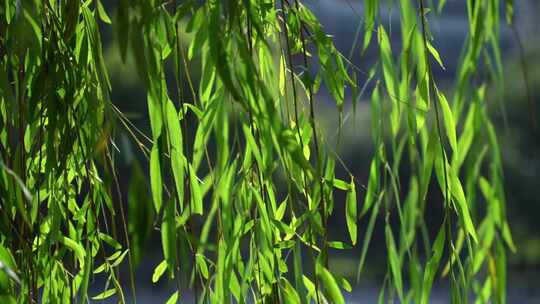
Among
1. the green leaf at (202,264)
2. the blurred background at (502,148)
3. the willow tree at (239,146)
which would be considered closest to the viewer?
the willow tree at (239,146)

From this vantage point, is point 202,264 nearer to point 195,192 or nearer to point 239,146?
point 195,192

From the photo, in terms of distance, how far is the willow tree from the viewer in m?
0.69

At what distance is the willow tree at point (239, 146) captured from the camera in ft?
2.27

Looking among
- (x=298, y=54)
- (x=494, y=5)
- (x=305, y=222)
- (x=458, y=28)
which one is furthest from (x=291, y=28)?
(x=458, y=28)

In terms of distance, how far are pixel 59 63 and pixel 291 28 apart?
0.23 metres

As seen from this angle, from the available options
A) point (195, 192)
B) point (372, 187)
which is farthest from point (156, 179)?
point (372, 187)

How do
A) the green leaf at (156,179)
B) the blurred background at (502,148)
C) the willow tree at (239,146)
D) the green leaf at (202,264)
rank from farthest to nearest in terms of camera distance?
the blurred background at (502,148), the green leaf at (202,264), the green leaf at (156,179), the willow tree at (239,146)

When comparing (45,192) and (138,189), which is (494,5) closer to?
(138,189)

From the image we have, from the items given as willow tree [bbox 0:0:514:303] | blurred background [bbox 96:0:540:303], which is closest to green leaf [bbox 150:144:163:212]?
willow tree [bbox 0:0:514:303]

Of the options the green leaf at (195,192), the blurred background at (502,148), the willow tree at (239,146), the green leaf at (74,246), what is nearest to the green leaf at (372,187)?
the willow tree at (239,146)

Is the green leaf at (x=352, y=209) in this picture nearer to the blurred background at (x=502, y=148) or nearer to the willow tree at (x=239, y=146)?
the willow tree at (x=239, y=146)

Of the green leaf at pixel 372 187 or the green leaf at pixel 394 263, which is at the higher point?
the green leaf at pixel 372 187

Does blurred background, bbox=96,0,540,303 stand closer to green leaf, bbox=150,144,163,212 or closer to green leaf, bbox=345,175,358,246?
green leaf, bbox=345,175,358,246

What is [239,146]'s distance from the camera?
0.76 metres
